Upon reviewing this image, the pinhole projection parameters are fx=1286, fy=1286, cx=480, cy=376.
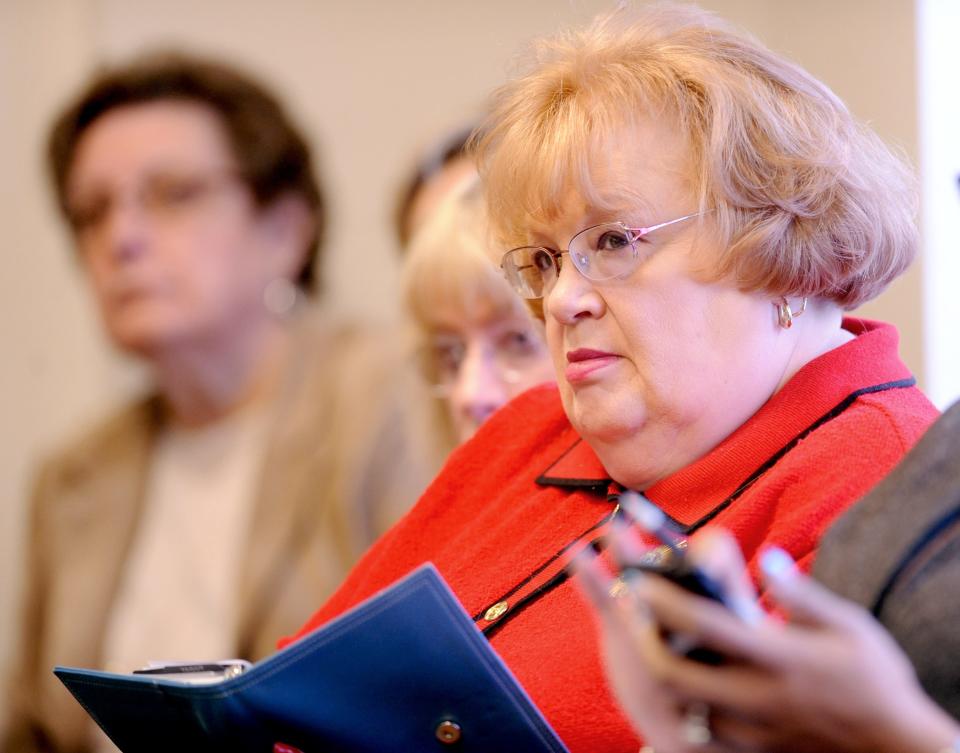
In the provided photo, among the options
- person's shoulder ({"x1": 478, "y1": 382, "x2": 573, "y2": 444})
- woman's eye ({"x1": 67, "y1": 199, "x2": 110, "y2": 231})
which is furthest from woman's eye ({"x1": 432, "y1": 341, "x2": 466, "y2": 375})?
woman's eye ({"x1": 67, "y1": 199, "x2": 110, "y2": 231})

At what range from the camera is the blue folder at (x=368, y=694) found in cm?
97

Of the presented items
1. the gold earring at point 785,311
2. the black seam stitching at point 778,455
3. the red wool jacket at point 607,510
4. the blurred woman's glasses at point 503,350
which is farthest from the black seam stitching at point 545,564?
the blurred woman's glasses at point 503,350

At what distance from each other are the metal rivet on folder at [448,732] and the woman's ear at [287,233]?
73.8 inches

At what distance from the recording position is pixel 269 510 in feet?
8.11

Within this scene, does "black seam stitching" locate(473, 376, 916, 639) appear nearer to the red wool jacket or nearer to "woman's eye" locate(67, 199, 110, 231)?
the red wool jacket

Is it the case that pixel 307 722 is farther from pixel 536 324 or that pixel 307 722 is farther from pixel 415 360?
pixel 415 360

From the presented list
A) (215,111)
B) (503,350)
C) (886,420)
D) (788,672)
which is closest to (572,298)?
(886,420)

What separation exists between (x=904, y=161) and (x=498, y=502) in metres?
0.54

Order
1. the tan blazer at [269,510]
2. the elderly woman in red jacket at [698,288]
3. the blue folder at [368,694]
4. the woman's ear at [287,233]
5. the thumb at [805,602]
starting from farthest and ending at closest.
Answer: the woman's ear at [287,233] < the tan blazer at [269,510] < the elderly woman in red jacket at [698,288] < the blue folder at [368,694] < the thumb at [805,602]

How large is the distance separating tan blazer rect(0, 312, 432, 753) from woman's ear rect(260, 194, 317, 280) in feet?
0.55

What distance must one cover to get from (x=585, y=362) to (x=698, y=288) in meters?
0.13

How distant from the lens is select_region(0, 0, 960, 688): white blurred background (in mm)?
3236

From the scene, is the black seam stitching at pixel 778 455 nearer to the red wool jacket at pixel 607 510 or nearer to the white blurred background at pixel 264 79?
the red wool jacket at pixel 607 510

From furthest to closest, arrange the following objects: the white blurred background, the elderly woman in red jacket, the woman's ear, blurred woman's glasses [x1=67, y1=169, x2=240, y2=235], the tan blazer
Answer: the white blurred background, the woman's ear, blurred woman's glasses [x1=67, y1=169, x2=240, y2=235], the tan blazer, the elderly woman in red jacket
